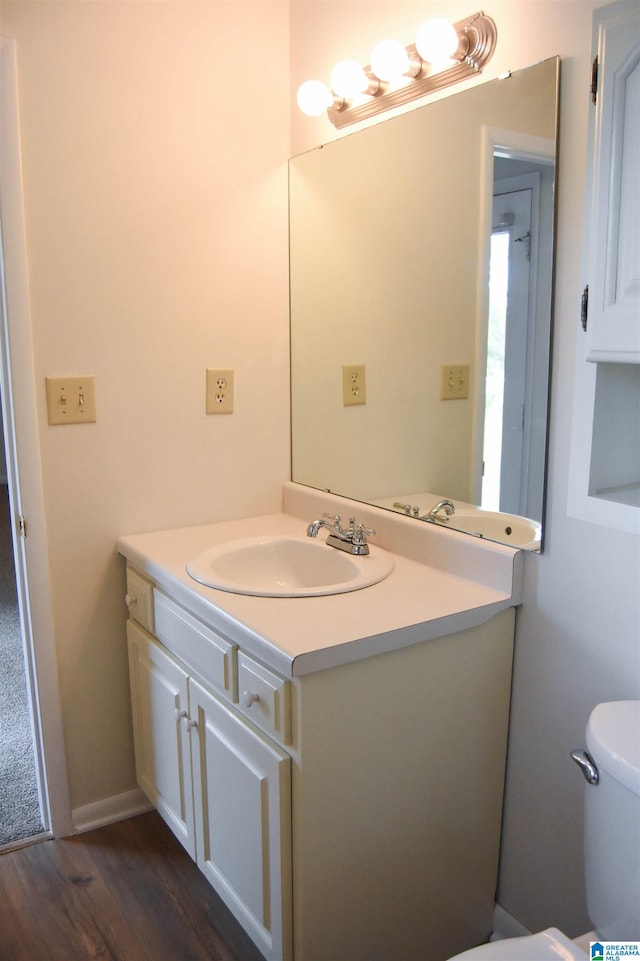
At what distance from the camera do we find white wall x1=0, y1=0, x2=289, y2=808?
1729 millimetres

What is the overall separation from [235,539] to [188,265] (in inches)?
28.9

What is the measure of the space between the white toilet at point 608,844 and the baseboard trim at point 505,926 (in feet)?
1.60

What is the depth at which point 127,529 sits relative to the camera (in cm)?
194

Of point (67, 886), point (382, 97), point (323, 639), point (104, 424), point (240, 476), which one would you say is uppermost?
point (382, 97)

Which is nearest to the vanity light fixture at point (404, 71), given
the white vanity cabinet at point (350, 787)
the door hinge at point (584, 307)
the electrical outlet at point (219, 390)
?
the door hinge at point (584, 307)

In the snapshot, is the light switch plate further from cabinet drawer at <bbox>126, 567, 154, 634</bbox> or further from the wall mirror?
the wall mirror

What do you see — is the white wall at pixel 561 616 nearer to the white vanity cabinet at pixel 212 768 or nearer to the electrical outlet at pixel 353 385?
the white vanity cabinet at pixel 212 768

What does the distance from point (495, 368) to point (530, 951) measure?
3.34 feet

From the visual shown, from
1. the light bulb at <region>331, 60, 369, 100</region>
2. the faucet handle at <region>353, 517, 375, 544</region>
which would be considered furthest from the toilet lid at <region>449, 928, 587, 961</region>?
the light bulb at <region>331, 60, 369, 100</region>

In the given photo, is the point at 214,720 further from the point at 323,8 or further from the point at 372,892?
the point at 323,8

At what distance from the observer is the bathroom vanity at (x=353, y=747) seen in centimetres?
128

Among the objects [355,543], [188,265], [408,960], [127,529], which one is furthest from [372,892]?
[188,265]

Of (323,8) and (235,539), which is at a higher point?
(323,8)

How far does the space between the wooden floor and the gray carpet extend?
105mm
